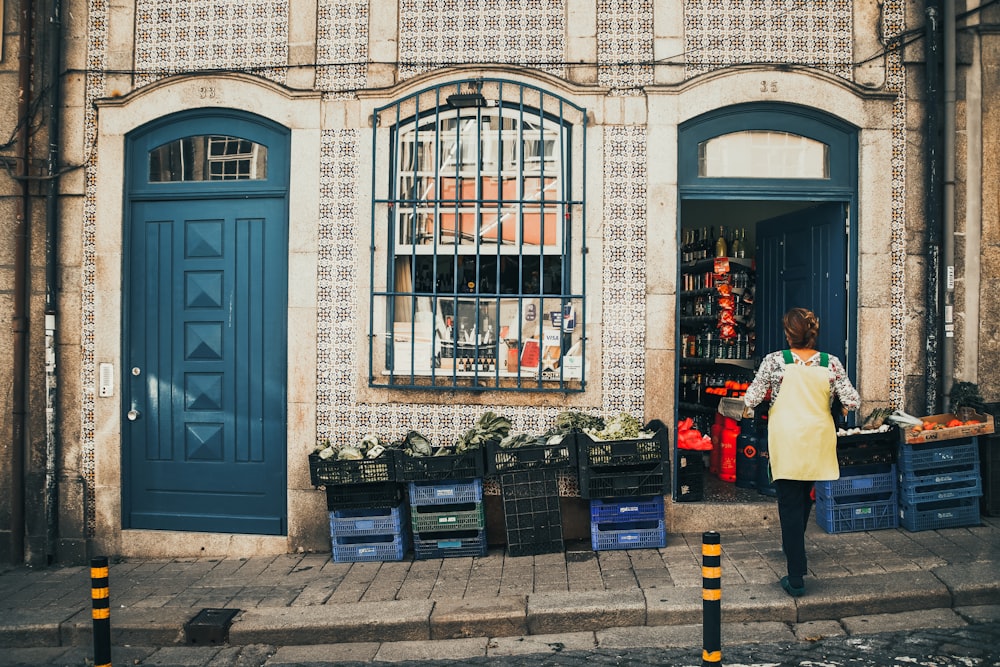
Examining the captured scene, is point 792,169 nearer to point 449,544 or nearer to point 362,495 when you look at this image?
point 449,544

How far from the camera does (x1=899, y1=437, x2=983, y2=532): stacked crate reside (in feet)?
23.0

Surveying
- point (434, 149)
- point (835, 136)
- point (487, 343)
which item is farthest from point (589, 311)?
point (835, 136)

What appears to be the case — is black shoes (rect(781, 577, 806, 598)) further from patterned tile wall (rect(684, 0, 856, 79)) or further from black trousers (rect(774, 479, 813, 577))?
patterned tile wall (rect(684, 0, 856, 79))

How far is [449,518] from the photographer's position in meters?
7.06

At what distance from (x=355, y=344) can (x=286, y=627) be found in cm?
266

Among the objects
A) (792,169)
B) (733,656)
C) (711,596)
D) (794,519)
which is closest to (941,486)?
(794,519)

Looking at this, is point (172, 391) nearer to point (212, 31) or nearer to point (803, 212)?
point (212, 31)

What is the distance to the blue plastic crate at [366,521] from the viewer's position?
712 centimetres

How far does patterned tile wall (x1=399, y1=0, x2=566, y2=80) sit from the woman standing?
127 inches

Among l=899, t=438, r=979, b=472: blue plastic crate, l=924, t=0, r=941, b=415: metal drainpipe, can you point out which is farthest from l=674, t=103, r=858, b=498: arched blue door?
l=899, t=438, r=979, b=472: blue plastic crate

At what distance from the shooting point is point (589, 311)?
7.57 meters

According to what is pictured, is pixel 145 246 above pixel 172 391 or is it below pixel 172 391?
above

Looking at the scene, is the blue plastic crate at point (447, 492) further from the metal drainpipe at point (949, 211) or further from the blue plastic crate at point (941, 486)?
the metal drainpipe at point (949, 211)

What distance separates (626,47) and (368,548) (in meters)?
4.68
